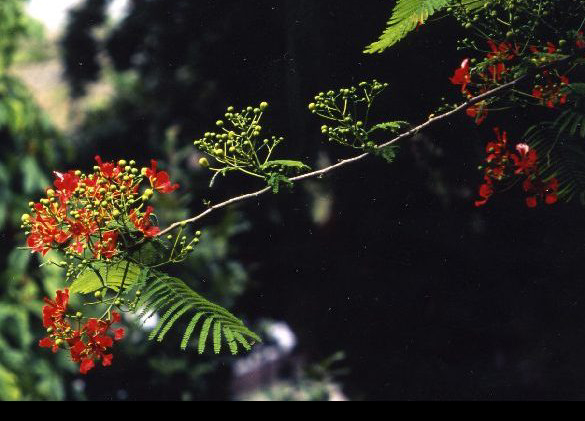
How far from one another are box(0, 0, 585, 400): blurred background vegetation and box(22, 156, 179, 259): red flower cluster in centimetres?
69

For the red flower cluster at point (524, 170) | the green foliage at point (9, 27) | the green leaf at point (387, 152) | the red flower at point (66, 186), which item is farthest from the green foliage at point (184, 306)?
the green foliage at point (9, 27)

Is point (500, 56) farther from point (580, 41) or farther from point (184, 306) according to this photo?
point (184, 306)

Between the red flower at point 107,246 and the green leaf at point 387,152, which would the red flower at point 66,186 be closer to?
the red flower at point 107,246

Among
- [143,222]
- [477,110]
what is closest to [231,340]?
[143,222]

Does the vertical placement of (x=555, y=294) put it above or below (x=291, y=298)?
below

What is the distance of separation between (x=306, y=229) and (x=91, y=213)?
1.68 metres

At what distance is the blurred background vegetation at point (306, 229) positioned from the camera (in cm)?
171

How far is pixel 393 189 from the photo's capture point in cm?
179

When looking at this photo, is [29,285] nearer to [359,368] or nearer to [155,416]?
[359,368]

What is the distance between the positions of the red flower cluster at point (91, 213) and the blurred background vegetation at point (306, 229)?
2.28 feet

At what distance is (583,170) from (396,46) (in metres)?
0.54

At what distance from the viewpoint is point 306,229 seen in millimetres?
2506

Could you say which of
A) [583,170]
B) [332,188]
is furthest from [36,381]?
[583,170]

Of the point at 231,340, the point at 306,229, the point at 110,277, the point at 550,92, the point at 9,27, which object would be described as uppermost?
the point at 9,27
